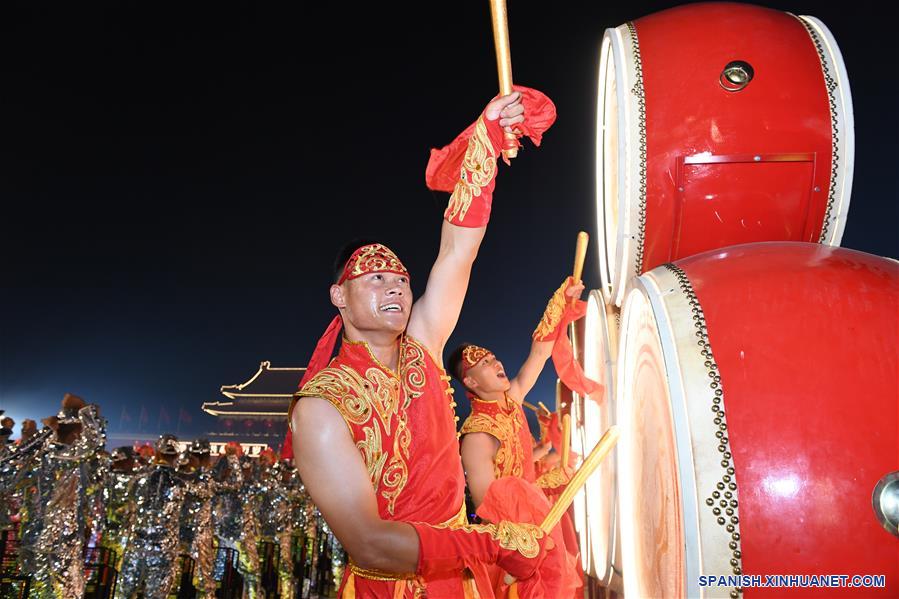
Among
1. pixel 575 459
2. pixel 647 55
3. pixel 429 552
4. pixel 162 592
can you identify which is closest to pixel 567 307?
pixel 575 459

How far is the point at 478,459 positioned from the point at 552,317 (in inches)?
31.7

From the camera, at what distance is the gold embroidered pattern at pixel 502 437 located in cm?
357

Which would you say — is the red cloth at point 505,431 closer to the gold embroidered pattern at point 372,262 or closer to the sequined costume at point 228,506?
the gold embroidered pattern at point 372,262

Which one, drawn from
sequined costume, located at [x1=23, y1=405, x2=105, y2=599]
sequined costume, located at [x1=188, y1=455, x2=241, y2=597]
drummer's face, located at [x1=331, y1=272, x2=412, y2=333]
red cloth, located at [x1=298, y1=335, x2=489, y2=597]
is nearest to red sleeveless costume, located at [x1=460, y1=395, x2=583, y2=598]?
red cloth, located at [x1=298, y1=335, x2=489, y2=597]

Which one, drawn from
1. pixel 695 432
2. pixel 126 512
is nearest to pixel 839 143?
pixel 695 432

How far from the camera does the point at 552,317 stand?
3588mm

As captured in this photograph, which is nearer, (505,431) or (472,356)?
(505,431)

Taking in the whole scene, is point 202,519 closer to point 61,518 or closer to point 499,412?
point 61,518

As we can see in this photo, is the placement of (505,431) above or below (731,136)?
below

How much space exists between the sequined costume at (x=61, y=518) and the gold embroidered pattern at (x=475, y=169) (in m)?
3.19

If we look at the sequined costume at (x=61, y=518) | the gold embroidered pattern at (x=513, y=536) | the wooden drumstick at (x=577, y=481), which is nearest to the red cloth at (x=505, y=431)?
the wooden drumstick at (x=577, y=481)

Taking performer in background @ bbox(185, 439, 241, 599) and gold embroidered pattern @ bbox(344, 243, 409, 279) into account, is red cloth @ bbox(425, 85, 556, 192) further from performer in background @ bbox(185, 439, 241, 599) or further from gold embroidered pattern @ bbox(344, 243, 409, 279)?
performer in background @ bbox(185, 439, 241, 599)

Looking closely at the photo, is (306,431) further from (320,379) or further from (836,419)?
(836,419)

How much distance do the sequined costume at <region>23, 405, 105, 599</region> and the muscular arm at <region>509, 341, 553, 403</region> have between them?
8.01 feet
